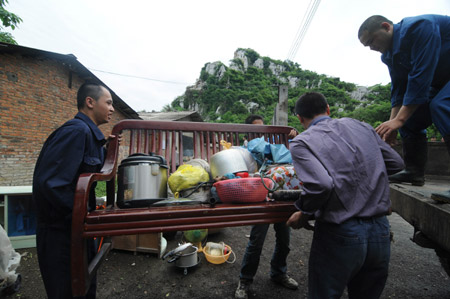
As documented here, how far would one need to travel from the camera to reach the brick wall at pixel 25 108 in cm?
694

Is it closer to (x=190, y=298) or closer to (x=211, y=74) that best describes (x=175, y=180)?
(x=190, y=298)

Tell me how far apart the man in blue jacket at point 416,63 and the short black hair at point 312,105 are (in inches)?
18.6

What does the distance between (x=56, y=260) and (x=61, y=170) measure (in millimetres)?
611

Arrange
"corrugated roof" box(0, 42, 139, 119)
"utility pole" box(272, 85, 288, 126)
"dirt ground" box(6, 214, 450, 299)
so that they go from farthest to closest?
1. "utility pole" box(272, 85, 288, 126)
2. "corrugated roof" box(0, 42, 139, 119)
3. "dirt ground" box(6, 214, 450, 299)

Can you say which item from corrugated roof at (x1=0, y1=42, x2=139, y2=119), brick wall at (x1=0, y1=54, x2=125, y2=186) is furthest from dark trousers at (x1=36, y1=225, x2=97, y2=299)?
corrugated roof at (x1=0, y1=42, x2=139, y2=119)

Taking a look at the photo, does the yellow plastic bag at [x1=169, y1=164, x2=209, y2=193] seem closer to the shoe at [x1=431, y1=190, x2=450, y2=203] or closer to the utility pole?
the shoe at [x1=431, y1=190, x2=450, y2=203]

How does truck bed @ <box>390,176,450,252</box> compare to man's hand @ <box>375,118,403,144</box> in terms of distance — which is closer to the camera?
truck bed @ <box>390,176,450,252</box>

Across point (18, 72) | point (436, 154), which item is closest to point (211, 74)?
point (18, 72)

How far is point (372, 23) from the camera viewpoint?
160cm

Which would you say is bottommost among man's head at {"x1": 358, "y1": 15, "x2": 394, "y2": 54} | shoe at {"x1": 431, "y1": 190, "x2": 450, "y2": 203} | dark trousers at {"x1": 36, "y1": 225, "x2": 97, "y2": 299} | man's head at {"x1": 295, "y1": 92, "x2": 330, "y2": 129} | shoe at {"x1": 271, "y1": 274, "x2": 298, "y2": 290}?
shoe at {"x1": 271, "y1": 274, "x2": 298, "y2": 290}

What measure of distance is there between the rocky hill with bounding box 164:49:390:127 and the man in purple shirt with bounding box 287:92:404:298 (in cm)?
3078

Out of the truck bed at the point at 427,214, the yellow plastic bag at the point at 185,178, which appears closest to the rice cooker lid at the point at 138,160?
the yellow plastic bag at the point at 185,178

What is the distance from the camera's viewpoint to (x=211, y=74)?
186 ft

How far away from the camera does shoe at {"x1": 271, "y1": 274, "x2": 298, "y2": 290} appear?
2467mm
